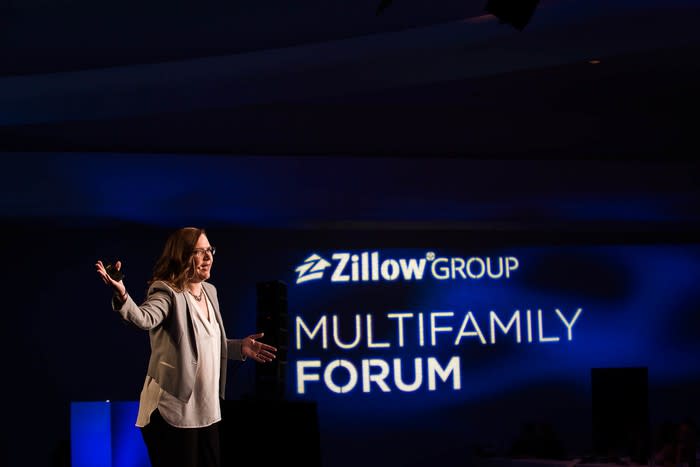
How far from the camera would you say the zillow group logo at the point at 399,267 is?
902cm

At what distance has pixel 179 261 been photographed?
3027mm

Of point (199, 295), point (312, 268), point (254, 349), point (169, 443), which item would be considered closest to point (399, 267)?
point (312, 268)

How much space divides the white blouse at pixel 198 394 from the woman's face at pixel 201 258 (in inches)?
3.1

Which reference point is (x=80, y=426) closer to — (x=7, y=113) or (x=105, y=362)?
(x=7, y=113)

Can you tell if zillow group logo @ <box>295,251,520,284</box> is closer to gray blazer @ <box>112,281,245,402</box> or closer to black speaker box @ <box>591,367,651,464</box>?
black speaker box @ <box>591,367,651,464</box>

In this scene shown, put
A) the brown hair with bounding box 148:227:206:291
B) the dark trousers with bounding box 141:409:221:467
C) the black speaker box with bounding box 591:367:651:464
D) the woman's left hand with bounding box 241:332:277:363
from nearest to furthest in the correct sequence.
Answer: the dark trousers with bounding box 141:409:221:467, the brown hair with bounding box 148:227:206:291, the woman's left hand with bounding box 241:332:277:363, the black speaker box with bounding box 591:367:651:464

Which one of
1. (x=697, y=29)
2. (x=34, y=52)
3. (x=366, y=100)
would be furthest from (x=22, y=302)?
(x=697, y=29)

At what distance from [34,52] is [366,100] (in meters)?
2.51

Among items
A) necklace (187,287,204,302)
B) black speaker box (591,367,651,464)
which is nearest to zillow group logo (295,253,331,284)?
black speaker box (591,367,651,464)

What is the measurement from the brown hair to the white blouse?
68 mm

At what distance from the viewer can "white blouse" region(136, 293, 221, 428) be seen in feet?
9.50

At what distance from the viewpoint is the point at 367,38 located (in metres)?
6.73

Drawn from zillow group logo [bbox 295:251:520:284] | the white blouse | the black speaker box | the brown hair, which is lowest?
the black speaker box

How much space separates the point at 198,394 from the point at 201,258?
1.40 feet
